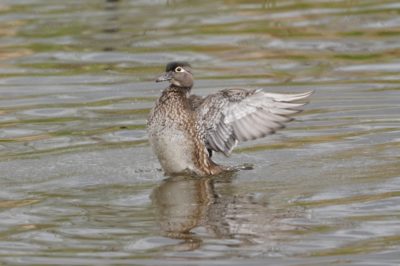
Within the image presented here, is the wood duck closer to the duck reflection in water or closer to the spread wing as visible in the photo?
the spread wing

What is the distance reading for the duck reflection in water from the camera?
30.5ft

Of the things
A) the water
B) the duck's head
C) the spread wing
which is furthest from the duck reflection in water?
the duck's head

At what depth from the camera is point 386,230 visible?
9266 millimetres

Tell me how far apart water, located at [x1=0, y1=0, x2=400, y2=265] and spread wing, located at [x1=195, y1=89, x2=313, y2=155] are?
14.2 inches

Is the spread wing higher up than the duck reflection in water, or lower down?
higher up

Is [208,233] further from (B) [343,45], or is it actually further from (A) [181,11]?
(A) [181,11]

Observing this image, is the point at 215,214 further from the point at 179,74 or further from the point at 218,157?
the point at 218,157

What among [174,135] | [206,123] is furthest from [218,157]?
[174,135]

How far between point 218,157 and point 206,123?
1.13m

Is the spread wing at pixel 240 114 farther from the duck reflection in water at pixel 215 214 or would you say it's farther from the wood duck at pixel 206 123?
the duck reflection in water at pixel 215 214

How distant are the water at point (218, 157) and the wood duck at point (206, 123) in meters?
0.22

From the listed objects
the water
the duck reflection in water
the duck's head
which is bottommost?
the duck reflection in water

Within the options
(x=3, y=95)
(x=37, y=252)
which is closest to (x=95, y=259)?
(x=37, y=252)

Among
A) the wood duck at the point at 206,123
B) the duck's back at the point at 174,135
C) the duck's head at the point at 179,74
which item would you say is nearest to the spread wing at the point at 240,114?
the wood duck at the point at 206,123
